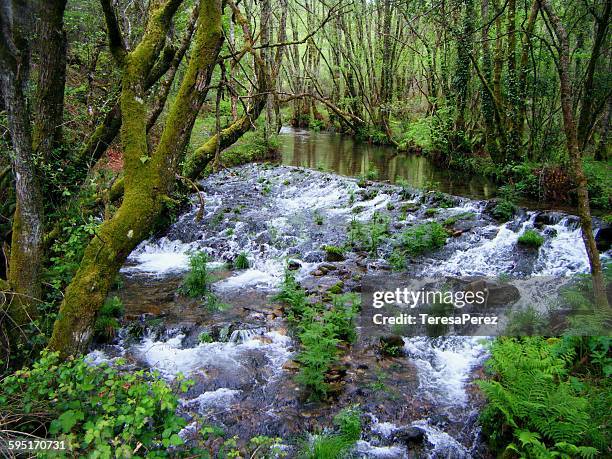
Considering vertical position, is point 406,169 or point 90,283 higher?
point 406,169

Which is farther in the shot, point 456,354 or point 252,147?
point 252,147

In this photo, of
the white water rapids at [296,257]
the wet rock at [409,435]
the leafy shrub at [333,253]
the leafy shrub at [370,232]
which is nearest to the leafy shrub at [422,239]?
the white water rapids at [296,257]

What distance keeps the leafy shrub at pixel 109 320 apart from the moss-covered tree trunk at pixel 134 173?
7.37ft

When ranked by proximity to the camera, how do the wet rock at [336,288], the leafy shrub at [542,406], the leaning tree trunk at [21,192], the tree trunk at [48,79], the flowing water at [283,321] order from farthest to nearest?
the wet rock at [336,288] → the tree trunk at [48,79] → the flowing water at [283,321] → the leaning tree trunk at [21,192] → the leafy shrub at [542,406]

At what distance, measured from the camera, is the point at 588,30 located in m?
12.5

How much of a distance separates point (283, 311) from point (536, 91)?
36.8ft

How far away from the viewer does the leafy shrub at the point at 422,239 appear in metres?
9.49

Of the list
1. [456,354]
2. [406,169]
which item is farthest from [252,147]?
[456,354]

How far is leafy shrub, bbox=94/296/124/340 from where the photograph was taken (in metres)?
6.44

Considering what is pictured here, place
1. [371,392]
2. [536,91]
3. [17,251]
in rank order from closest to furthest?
1. [17,251]
2. [371,392]
3. [536,91]

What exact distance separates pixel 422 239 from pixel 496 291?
2.42 metres

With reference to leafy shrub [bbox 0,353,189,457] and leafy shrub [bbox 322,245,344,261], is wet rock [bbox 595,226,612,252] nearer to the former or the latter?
leafy shrub [bbox 322,245,344,261]

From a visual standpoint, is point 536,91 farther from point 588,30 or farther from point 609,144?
point 609,144

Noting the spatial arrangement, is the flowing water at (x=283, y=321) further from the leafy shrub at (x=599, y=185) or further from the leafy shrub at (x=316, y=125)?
the leafy shrub at (x=316, y=125)
